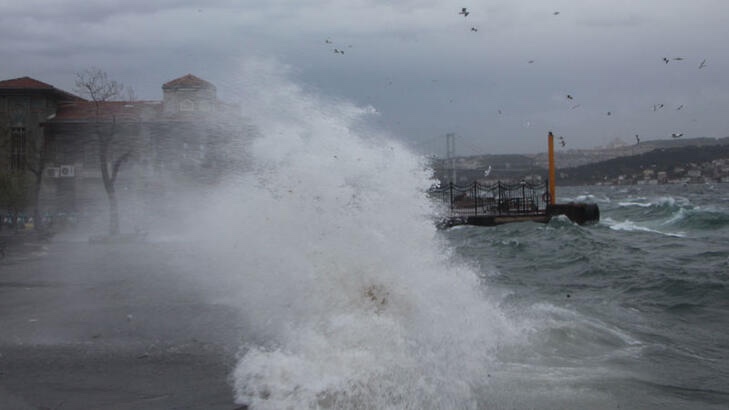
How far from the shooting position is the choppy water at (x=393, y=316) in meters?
5.37

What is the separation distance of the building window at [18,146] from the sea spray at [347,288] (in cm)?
3057

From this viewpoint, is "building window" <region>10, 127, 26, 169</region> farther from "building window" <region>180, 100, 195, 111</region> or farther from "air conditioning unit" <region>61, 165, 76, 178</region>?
"building window" <region>180, 100, 195, 111</region>

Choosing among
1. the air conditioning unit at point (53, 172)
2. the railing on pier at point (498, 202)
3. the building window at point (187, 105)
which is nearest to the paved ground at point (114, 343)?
the building window at point (187, 105)

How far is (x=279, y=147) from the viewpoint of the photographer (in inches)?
337

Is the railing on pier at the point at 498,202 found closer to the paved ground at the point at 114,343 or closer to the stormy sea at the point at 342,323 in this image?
the stormy sea at the point at 342,323

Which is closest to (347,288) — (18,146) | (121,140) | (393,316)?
(393,316)


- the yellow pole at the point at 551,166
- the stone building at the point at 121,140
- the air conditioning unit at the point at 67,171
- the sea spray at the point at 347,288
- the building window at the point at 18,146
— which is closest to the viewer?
the sea spray at the point at 347,288

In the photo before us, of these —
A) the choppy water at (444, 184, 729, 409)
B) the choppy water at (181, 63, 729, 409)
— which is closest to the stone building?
the choppy water at (181, 63, 729, 409)

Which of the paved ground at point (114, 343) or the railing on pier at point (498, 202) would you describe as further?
the railing on pier at point (498, 202)

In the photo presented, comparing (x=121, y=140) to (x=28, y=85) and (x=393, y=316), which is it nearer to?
(x=28, y=85)

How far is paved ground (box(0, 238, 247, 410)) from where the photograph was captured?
5.32 meters

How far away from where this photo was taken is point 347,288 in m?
6.61

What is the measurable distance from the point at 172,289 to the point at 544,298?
20.7ft

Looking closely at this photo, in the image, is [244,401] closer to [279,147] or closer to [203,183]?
[279,147]
